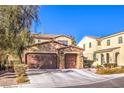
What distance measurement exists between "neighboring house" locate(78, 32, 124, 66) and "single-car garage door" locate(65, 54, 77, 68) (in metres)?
1.02

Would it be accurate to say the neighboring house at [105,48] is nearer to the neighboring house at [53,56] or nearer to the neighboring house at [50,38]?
the neighboring house at [53,56]

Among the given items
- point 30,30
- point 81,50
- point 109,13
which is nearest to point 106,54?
point 81,50

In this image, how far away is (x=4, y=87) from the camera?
20.3 m

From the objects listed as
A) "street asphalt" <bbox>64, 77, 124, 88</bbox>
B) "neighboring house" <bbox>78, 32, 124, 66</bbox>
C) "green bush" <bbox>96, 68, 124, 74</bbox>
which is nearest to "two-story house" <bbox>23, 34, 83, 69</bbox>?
"neighboring house" <bbox>78, 32, 124, 66</bbox>

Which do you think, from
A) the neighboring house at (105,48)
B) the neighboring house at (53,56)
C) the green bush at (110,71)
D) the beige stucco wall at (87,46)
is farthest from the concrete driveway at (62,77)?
the beige stucco wall at (87,46)

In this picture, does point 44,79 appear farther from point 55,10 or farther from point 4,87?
point 55,10

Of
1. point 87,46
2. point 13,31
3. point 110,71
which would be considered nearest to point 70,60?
point 87,46

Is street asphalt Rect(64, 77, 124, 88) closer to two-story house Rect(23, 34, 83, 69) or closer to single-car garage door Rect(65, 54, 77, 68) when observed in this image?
two-story house Rect(23, 34, 83, 69)

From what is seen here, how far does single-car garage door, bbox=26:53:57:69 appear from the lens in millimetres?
22203

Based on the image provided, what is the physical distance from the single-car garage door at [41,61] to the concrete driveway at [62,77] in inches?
12.1

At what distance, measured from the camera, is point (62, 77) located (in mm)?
21812

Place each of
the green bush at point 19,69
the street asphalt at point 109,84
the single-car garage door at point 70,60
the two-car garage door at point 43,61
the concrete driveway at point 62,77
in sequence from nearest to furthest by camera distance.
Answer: the street asphalt at point 109,84 < the concrete driveway at point 62,77 < the green bush at point 19,69 < the two-car garage door at point 43,61 < the single-car garage door at point 70,60

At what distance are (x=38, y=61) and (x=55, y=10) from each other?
141 inches

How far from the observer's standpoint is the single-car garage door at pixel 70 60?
2357cm
